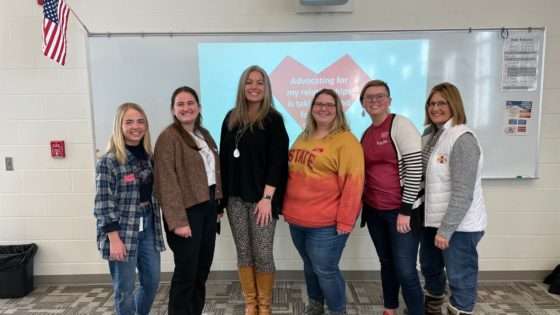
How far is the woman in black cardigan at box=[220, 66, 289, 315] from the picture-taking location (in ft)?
6.58

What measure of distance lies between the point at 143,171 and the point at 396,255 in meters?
1.47

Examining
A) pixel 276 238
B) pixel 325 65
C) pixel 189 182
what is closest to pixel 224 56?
pixel 325 65

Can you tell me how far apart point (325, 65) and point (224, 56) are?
78cm

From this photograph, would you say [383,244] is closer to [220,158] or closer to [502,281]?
[220,158]

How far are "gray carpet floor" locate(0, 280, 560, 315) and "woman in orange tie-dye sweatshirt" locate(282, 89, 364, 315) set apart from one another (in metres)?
0.66

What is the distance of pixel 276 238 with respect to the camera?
2.96 m

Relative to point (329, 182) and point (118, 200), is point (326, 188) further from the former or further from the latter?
point (118, 200)

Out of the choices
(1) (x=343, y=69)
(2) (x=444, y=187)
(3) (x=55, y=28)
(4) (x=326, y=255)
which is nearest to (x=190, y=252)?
(4) (x=326, y=255)

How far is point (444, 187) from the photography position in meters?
1.88

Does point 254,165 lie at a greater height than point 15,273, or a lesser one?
greater

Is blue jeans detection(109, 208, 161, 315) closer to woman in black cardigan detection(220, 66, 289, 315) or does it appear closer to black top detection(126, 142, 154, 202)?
black top detection(126, 142, 154, 202)

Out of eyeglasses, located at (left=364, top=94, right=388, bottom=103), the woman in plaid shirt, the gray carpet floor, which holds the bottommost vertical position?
the gray carpet floor

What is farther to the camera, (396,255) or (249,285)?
(249,285)

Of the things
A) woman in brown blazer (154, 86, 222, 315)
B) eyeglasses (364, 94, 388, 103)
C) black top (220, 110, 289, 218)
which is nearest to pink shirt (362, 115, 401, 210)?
eyeglasses (364, 94, 388, 103)
